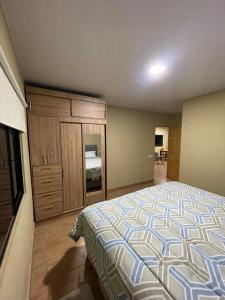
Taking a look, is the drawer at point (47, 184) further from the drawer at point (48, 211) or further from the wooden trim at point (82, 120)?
the wooden trim at point (82, 120)

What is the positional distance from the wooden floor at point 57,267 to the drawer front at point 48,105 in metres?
2.00

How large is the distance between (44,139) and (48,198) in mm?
1073

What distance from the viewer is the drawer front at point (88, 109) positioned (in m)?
2.70

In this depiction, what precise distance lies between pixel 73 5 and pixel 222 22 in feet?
3.89

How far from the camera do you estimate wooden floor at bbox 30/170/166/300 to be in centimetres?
143

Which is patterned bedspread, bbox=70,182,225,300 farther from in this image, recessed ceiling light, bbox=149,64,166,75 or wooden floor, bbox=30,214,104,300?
recessed ceiling light, bbox=149,64,166,75

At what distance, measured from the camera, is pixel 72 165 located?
2.76m

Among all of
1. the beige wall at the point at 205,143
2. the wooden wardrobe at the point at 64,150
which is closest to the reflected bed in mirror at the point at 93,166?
the wooden wardrobe at the point at 64,150

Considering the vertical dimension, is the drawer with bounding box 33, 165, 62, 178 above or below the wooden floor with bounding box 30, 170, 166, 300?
above

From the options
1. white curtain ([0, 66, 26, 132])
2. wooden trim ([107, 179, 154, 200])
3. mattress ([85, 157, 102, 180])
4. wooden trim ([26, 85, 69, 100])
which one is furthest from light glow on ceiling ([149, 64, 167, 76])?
wooden trim ([107, 179, 154, 200])

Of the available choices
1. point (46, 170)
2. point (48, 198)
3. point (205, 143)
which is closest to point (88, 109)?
point (46, 170)

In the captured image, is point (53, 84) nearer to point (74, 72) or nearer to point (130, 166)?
point (74, 72)

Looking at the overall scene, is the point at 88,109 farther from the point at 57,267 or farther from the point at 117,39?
the point at 57,267

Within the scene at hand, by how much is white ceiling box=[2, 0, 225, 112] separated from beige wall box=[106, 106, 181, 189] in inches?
70.8
